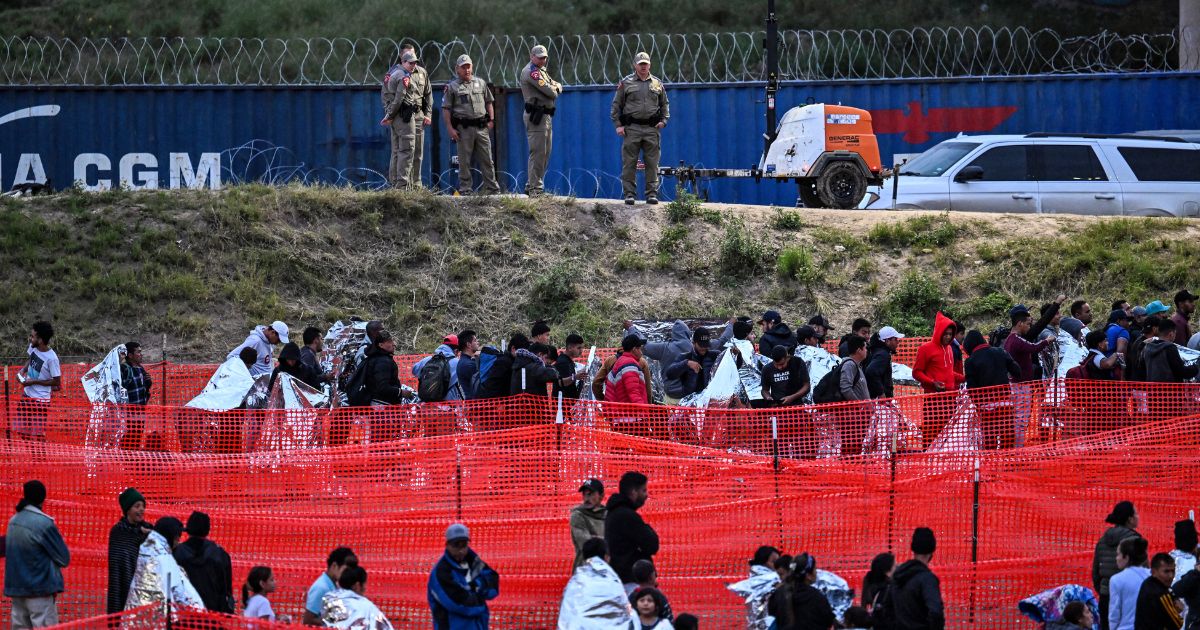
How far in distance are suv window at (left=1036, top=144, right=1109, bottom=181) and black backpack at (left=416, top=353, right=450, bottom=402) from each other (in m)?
9.87

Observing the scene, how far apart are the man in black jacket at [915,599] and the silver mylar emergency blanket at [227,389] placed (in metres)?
7.09

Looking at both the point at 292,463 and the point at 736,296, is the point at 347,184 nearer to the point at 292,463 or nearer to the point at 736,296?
the point at 736,296

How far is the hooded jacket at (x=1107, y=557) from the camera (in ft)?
30.5

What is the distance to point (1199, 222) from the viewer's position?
20.3m

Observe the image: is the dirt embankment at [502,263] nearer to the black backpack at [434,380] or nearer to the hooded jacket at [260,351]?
the hooded jacket at [260,351]

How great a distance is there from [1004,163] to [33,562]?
1446 centimetres

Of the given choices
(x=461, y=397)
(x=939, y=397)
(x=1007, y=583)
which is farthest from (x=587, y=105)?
(x=1007, y=583)

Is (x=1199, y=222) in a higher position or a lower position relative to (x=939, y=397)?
higher

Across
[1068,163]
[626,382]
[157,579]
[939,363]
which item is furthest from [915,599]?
[1068,163]

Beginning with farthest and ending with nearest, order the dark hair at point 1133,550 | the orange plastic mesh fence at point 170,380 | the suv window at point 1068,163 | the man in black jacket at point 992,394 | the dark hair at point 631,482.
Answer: the suv window at point 1068,163
the orange plastic mesh fence at point 170,380
the man in black jacket at point 992,394
the dark hair at point 631,482
the dark hair at point 1133,550

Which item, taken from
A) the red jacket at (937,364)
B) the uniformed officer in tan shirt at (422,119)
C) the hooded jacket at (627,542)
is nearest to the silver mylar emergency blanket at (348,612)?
the hooded jacket at (627,542)

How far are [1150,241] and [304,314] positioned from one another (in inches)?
411

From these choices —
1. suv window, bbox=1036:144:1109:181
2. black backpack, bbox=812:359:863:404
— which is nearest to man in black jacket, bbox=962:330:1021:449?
black backpack, bbox=812:359:863:404

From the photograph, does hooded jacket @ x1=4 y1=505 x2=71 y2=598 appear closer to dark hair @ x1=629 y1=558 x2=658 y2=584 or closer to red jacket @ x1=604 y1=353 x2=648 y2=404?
dark hair @ x1=629 y1=558 x2=658 y2=584
